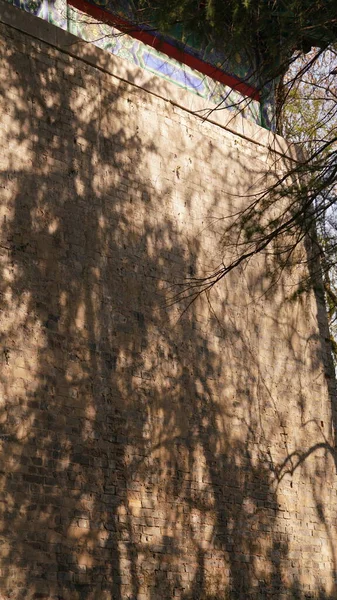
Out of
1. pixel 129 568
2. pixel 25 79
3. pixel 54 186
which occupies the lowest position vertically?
pixel 129 568

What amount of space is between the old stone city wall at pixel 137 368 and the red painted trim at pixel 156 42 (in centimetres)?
49

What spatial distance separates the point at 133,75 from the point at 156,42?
829 millimetres

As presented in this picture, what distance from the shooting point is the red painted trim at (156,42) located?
447 inches

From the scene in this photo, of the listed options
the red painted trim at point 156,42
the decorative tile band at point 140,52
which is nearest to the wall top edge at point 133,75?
the decorative tile band at point 140,52

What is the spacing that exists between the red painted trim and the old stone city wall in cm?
49

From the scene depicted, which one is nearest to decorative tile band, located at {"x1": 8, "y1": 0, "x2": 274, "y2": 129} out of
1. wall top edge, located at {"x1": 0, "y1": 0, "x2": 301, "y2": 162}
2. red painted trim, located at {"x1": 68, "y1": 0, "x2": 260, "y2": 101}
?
red painted trim, located at {"x1": 68, "y1": 0, "x2": 260, "y2": 101}

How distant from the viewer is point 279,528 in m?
11.8

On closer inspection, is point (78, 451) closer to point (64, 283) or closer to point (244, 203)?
point (64, 283)

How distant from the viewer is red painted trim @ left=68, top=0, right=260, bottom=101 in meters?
11.4

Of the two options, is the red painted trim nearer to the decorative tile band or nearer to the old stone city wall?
the decorative tile band

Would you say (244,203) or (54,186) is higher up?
(244,203)

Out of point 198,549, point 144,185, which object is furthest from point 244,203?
point 198,549

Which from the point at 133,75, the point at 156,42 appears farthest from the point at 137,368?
the point at 156,42

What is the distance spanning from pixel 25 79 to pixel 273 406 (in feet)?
16.4
